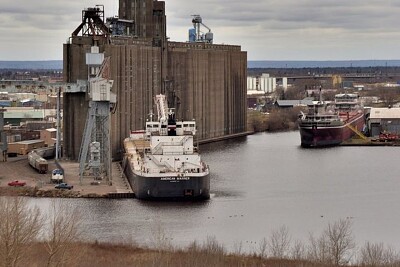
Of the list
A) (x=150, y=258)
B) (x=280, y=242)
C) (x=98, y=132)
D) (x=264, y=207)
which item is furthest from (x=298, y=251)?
(x=98, y=132)

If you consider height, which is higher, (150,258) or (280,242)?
(150,258)

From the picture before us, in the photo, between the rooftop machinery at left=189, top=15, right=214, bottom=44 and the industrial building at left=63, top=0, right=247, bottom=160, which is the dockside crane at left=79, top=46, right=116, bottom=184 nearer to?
the industrial building at left=63, top=0, right=247, bottom=160

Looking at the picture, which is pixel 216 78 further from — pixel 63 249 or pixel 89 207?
pixel 63 249

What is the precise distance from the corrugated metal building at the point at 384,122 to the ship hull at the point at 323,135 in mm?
4746

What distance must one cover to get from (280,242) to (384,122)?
176ft

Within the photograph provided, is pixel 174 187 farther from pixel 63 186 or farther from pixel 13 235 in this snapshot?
pixel 13 235

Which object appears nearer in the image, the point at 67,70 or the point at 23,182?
the point at 23,182

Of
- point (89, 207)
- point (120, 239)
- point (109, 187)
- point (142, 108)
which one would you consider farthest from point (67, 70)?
point (120, 239)

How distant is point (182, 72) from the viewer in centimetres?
7588

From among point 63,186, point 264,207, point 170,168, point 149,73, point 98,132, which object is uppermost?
point 149,73

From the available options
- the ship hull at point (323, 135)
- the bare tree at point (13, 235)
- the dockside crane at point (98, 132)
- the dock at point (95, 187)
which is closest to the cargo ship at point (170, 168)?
the dock at point (95, 187)

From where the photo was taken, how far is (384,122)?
8531 cm

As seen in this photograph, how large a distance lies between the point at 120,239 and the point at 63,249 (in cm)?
791

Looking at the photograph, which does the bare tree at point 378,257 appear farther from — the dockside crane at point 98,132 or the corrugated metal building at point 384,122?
the corrugated metal building at point 384,122
